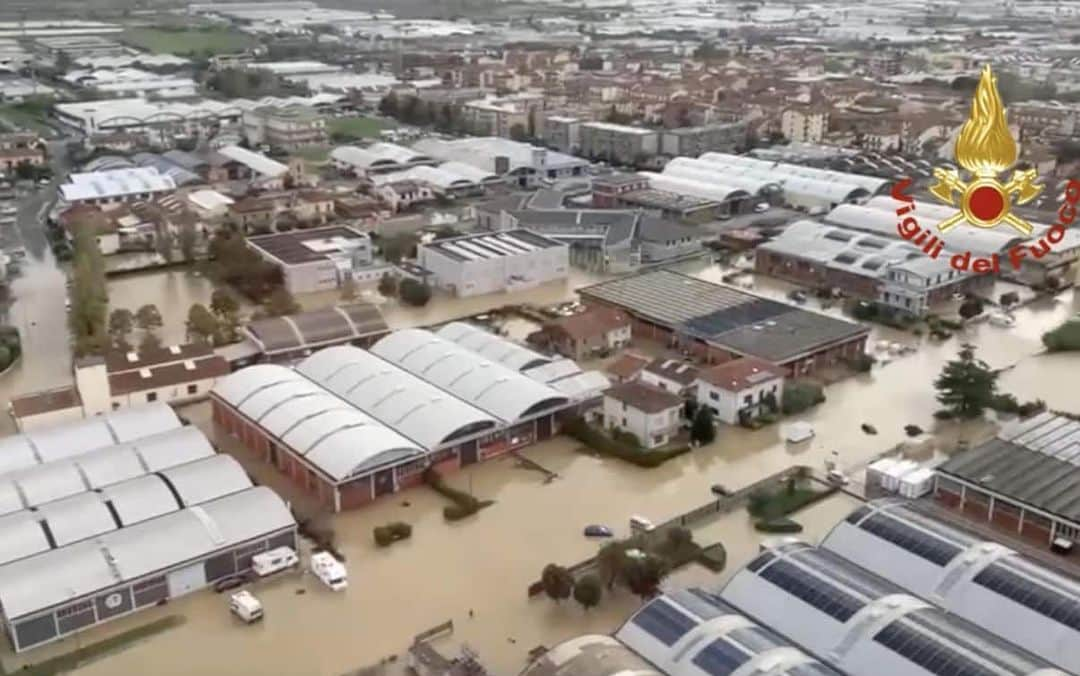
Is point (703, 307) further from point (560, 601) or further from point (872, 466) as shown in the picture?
point (560, 601)

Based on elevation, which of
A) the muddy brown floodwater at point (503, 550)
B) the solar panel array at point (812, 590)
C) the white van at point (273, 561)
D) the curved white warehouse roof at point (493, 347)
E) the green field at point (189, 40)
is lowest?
the muddy brown floodwater at point (503, 550)

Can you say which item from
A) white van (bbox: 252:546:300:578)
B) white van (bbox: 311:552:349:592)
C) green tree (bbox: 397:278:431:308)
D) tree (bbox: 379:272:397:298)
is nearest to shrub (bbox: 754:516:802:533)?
white van (bbox: 311:552:349:592)

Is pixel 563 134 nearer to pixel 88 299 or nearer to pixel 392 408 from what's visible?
pixel 88 299

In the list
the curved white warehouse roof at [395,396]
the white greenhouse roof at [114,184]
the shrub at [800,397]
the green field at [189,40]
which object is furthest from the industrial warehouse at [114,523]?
the green field at [189,40]

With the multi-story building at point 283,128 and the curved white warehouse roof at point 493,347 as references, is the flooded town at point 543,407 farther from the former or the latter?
the multi-story building at point 283,128

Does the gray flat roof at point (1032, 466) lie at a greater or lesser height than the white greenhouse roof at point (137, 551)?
greater

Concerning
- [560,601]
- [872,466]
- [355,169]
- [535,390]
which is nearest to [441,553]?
[560,601]

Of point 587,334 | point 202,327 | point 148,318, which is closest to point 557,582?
point 587,334
